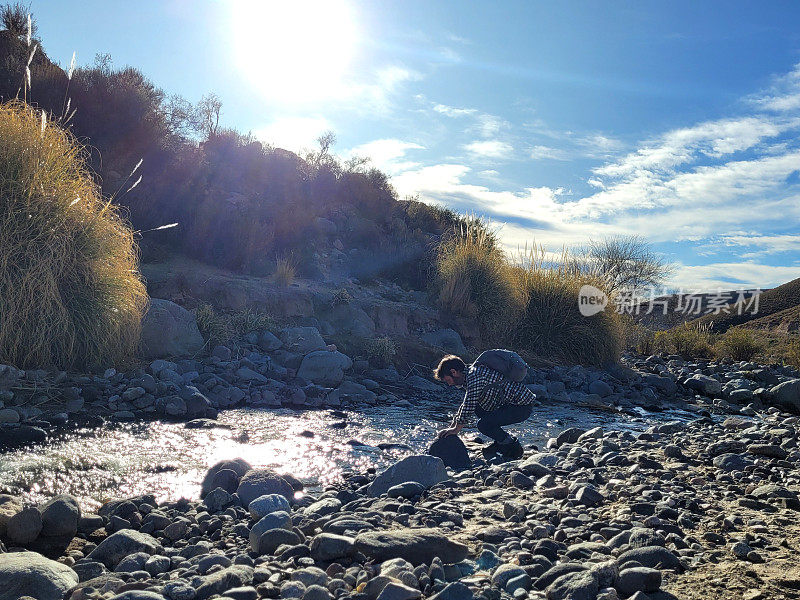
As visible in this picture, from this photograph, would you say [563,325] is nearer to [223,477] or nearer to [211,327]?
[211,327]

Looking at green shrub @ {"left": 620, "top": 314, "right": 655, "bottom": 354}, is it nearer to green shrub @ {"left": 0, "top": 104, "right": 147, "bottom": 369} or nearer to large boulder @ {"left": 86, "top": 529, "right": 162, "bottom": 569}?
green shrub @ {"left": 0, "top": 104, "right": 147, "bottom": 369}

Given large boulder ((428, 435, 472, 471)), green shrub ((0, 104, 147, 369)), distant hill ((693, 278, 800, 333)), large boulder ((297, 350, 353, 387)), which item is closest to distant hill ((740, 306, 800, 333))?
distant hill ((693, 278, 800, 333))

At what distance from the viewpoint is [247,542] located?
372 centimetres

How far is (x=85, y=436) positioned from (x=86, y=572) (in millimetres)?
3447

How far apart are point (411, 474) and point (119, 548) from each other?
2.24 m

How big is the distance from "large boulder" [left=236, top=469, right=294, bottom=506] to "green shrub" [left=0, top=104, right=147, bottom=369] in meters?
4.38

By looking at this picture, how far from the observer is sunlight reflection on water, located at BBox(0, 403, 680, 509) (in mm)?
4973

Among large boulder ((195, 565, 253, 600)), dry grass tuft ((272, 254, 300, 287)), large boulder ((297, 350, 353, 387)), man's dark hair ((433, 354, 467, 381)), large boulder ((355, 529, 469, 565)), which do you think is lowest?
large boulder ((195, 565, 253, 600))

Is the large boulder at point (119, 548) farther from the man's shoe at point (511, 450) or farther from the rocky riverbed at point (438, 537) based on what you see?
the man's shoe at point (511, 450)

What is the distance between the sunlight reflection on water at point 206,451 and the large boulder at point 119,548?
3.85 feet

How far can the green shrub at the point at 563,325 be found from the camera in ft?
44.2

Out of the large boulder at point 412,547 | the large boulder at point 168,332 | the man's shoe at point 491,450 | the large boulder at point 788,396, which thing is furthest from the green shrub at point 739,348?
the large boulder at point 412,547

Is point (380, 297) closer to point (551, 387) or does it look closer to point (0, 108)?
point (551, 387)

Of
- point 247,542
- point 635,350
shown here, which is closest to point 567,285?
point 635,350
